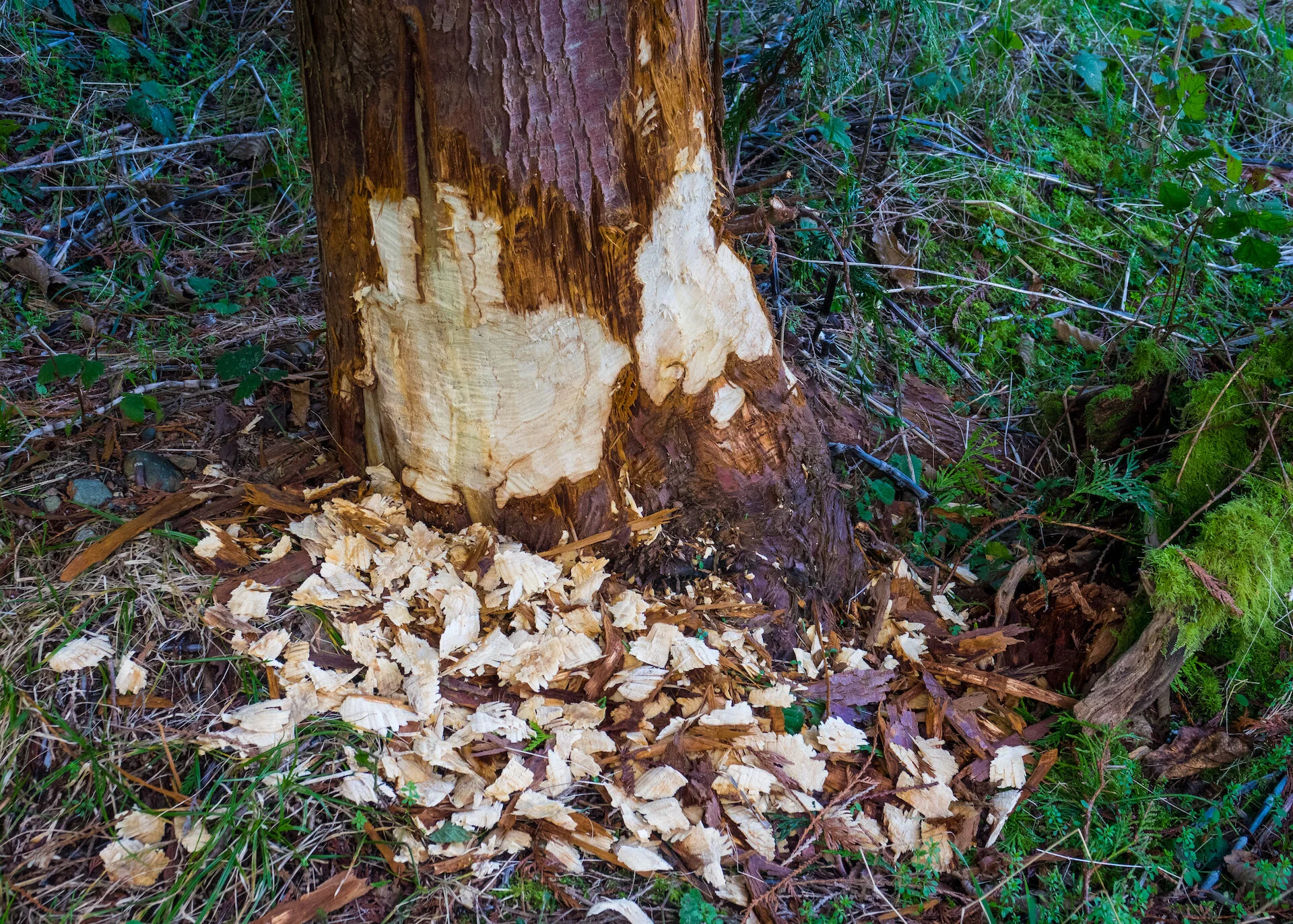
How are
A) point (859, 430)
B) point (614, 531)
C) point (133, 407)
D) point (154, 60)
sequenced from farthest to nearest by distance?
point (154, 60), point (859, 430), point (133, 407), point (614, 531)

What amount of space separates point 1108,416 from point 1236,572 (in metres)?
0.70

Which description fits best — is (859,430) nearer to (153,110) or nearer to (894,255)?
(894,255)

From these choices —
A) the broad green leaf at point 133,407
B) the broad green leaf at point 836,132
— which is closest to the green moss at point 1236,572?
the broad green leaf at point 836,132

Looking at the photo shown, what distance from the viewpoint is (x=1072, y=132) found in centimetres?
407

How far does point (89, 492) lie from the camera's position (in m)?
2.19

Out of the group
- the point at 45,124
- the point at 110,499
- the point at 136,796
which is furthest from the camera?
the point at 45,124

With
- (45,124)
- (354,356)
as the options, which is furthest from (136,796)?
(45,124)

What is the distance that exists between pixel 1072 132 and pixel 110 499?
4329mm

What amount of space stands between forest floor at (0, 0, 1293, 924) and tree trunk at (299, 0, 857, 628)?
0.25m

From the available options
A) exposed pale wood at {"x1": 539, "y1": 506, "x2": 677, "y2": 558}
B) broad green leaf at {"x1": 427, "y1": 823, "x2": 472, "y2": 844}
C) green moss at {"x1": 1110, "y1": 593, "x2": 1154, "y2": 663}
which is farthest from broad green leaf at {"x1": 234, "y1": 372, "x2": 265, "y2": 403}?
green moss at {"x1": 1110, "y1": 593, "x2": 1154, "y2": 663}

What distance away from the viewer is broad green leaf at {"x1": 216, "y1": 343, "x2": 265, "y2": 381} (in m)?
2.41

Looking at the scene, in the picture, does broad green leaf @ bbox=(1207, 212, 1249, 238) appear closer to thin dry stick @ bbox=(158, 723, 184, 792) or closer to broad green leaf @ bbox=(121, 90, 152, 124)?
thin dry stick @ bbox=(158, 723, 184, 792)

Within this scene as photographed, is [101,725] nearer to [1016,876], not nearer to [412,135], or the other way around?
[412,135]

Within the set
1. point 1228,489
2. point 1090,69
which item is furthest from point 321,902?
point 1090,69
